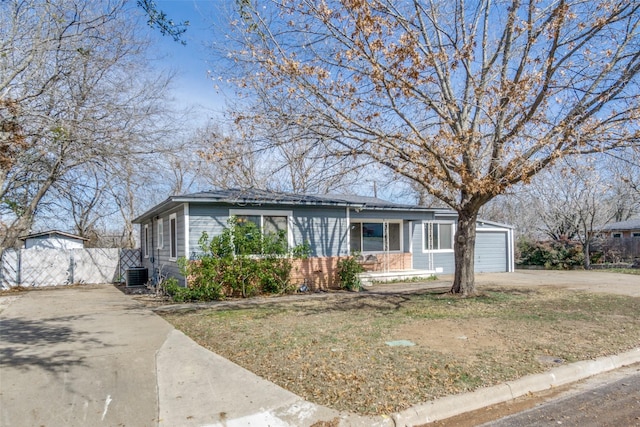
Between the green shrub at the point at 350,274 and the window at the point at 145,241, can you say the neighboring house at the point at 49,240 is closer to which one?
the window at the point at 145,241

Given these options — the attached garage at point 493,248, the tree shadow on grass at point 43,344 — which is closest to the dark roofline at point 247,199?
the tree shadow on grass at point 43,344

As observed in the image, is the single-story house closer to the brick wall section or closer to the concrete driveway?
the brick wall section

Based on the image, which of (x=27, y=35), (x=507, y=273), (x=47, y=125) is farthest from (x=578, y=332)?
(x=507, y=273)

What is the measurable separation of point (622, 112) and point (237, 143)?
8212 mm

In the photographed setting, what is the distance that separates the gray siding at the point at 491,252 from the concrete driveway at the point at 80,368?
15828 mm

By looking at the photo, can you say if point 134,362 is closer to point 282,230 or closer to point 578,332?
point 578,332

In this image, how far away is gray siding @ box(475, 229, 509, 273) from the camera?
21.3 m

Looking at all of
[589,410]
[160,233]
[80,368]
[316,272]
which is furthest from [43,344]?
[160,233]

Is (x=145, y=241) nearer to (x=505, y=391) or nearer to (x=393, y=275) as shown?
(x=393, y=275)

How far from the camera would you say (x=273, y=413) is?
14.4ft

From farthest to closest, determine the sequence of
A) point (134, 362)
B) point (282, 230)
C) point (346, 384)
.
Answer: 1. point (282, 230)
2. point (134, 362)
3. point (346, 384)

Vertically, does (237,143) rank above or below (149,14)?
below

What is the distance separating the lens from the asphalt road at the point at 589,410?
439 cm

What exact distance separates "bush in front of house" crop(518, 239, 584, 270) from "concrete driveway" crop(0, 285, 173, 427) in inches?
880
